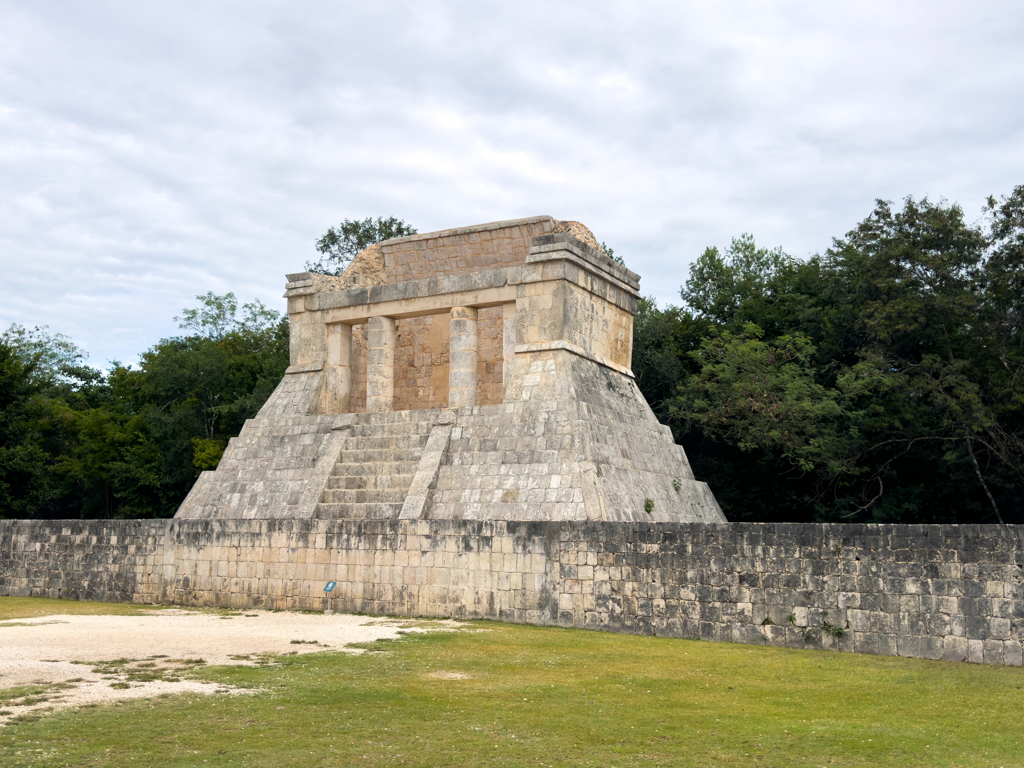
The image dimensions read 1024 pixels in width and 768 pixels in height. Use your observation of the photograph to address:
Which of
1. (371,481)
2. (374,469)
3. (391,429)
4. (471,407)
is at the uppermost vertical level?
(471,407)

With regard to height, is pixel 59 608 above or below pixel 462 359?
below

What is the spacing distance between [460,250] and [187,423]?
13.8 m

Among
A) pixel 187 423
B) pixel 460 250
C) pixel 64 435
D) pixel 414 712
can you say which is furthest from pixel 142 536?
pixel 64 435

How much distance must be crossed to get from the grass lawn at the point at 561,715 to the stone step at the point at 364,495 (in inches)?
231

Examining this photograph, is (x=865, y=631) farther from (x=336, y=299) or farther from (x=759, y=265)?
(x=759, y=265)

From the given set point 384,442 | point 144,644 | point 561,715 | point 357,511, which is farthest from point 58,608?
point 561,715

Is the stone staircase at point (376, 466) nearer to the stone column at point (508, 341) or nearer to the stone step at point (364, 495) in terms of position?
the stone step at point (364, 495)

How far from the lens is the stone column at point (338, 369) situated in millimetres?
18484

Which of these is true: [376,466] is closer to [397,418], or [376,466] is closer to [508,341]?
[397,418]

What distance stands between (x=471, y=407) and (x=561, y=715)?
31.9 ft

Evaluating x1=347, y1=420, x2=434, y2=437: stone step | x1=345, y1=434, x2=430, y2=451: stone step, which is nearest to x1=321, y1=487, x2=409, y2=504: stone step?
x1=345, y1=434, x2=430, y2=451: stone step

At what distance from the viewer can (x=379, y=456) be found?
16.7 m

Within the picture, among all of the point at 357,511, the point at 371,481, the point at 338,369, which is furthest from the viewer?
the point at 338,369

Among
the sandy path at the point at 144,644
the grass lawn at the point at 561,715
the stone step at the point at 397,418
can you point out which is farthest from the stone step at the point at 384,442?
the grass lawn at the point at 561,715
